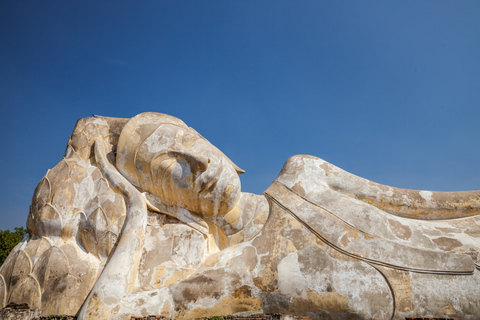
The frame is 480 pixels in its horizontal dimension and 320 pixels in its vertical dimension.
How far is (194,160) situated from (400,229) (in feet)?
7.18

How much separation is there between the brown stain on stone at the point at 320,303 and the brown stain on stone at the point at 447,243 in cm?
111

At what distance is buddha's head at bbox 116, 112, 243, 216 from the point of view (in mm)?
3953

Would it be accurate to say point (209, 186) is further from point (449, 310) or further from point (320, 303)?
point (449, 310)

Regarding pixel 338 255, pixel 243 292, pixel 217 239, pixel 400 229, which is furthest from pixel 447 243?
pixel 217 239

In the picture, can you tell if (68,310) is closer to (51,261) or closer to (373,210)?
(51,261)

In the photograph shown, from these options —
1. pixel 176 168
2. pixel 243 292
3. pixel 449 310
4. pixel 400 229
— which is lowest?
pixel 449 310

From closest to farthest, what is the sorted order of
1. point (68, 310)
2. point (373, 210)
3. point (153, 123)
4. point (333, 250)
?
point (68, 310) < point (333, 250) < point (373, 210) < point (153, 123)

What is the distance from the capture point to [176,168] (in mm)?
3955

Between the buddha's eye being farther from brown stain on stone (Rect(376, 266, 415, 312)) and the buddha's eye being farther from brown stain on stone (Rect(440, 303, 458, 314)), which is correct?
brown stain on stone (Rect(440, 303, 458, 314))

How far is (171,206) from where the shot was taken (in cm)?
411

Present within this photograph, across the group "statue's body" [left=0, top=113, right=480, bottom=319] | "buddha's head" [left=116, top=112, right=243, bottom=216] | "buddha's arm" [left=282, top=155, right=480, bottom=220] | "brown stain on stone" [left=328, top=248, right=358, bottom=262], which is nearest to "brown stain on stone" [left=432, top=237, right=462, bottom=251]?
"statue's body" [left=0, top=113, right=480, bottom=319]

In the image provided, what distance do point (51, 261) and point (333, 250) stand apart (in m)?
2.62

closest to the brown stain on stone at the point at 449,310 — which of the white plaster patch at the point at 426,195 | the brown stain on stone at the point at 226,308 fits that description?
the white plaster patch at the point at 426,195

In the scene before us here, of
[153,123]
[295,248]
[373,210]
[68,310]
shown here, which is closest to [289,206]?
[295,248]
